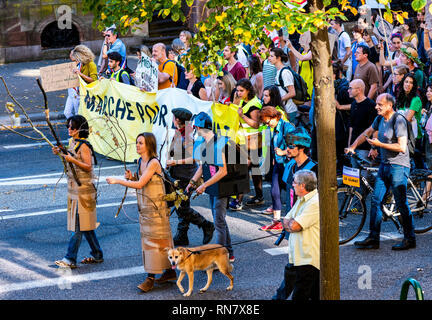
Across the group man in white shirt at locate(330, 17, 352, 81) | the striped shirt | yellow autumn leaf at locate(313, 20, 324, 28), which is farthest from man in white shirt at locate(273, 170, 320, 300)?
man in white shirt at locate(330, 17, 352, 81)

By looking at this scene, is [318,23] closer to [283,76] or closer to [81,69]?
[283,76]

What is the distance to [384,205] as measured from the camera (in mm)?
9695

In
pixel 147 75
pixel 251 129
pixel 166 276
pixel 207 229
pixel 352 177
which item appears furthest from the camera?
pixel 147 75

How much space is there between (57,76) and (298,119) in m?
4.59

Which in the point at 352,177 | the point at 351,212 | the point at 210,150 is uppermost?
the point at 210,150

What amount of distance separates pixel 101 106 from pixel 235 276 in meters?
7.22

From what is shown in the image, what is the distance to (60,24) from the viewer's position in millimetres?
23234

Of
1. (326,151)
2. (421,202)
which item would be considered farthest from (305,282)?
(421,202)

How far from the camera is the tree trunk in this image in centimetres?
605

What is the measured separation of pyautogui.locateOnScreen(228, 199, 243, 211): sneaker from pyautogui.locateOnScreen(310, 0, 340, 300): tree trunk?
5020 mm

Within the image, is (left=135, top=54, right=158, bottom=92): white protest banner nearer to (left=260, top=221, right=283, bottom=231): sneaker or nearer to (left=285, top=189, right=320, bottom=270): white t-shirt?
(left=260, top=221, right=283, bottom=231): sneaker

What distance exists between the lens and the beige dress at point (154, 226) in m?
8.02
